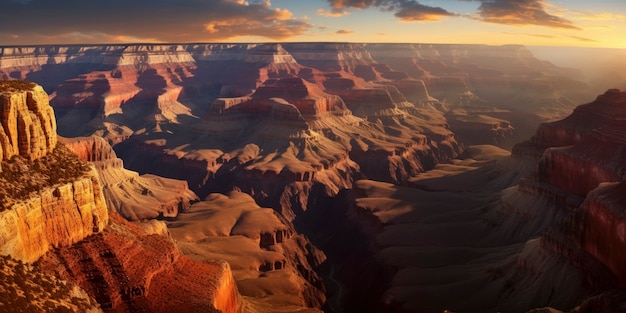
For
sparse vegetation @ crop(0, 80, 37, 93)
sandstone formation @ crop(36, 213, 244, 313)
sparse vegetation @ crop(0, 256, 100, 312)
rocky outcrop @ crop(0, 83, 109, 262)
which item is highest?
sparse vegetation @ crop(0, 80, 37, 93)

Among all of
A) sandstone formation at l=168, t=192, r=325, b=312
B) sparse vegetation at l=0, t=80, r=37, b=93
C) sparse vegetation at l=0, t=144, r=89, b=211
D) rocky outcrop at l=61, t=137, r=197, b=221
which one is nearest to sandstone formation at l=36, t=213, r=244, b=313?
sparse vegetation at l=0, t=144, r=89, b=211

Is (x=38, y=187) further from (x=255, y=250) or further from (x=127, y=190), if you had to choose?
(x=127, y=190)

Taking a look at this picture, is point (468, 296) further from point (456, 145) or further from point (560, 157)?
point (456, 145)

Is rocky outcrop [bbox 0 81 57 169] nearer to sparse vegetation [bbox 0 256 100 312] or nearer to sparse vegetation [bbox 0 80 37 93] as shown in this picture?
sparse vegetation [bbox 0 80 37 93]

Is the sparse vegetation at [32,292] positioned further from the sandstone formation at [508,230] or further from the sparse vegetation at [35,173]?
the sandstone formation at [508,230]

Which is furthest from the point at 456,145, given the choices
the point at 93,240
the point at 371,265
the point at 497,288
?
the point at 93,240

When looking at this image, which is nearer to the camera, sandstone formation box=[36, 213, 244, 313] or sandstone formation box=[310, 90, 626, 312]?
sandstone formation box=[36, 213, 244, 313]

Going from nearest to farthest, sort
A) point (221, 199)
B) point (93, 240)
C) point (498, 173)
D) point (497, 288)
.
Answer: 1. point (93, 240)
2. point (497, 288)
3. point (221, 199)
4. point (498, 173)
